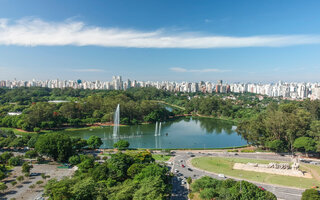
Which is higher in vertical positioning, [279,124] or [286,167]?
[279,124]

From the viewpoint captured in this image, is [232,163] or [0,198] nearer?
[0,198]

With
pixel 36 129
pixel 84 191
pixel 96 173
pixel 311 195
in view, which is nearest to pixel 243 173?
pixel 311 195

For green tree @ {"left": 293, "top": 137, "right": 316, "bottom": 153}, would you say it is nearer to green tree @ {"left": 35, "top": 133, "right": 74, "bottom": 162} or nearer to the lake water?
the lake water

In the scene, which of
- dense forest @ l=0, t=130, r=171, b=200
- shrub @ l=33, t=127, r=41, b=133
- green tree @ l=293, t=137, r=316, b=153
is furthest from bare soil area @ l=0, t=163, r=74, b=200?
green tree @ l=293, t=137, r=316, b=153

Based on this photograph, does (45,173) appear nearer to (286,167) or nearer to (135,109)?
(286,167)

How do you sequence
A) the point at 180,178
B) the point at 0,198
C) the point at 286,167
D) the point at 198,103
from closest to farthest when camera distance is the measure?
the point at 0,198 < the point at 180,178 < the point at 286,167 < the point at 198,103

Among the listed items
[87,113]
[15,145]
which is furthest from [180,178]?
[87,113]
